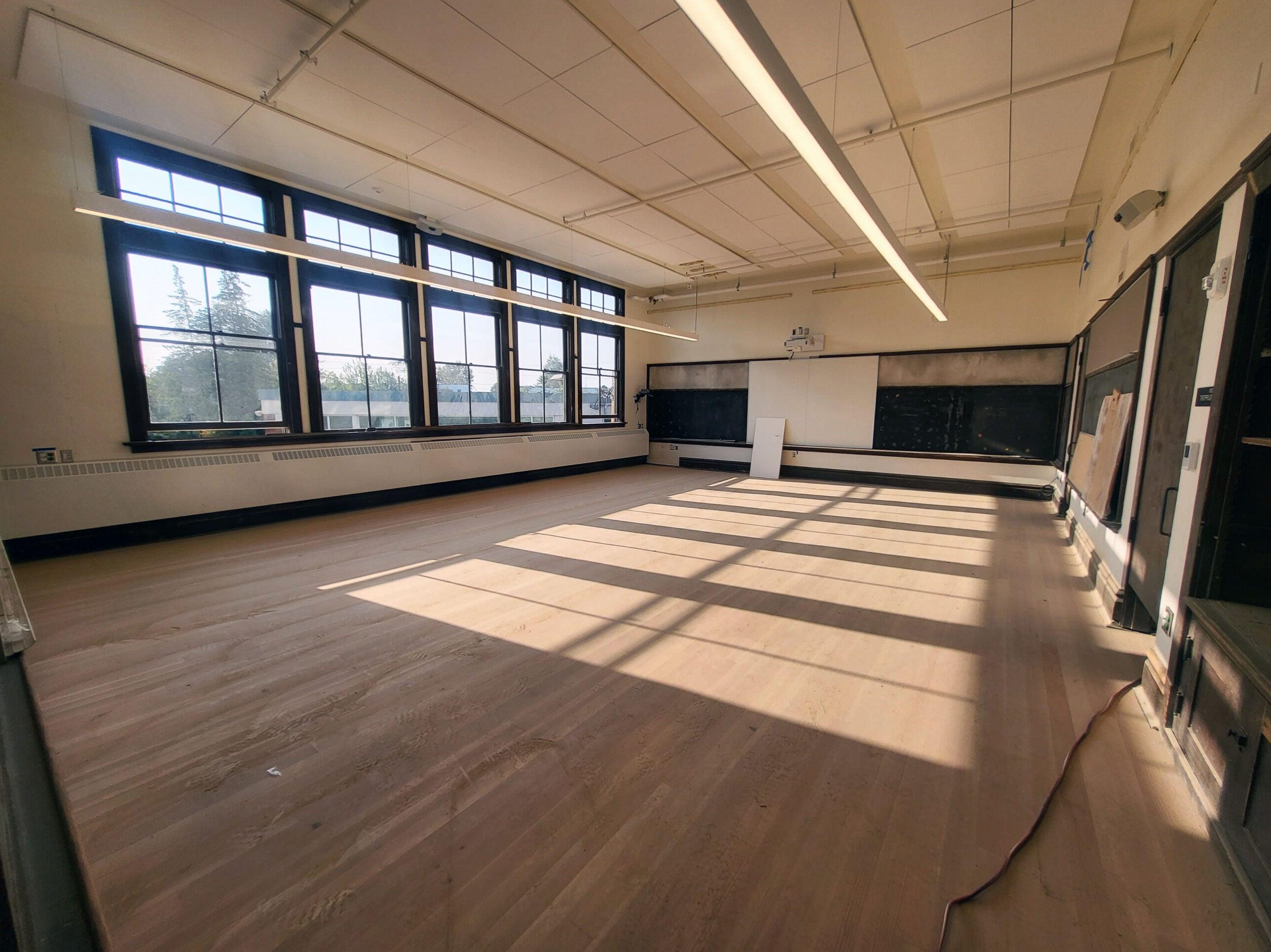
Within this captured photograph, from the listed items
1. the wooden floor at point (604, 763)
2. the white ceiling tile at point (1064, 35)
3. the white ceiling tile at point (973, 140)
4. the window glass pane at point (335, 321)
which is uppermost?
the white ceiling tile at point (973, 140)

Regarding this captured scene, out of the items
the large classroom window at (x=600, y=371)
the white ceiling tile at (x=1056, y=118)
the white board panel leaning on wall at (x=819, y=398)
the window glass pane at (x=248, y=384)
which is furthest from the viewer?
the large classroom window at (x=600, y=371)

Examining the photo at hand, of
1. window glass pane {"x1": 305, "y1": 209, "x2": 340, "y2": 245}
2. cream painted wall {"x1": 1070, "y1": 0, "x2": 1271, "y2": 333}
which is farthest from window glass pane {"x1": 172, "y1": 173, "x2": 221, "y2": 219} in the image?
cream painted wall {"x1": 1070, "y1": 0, "x2": 1271, "y2": 333}

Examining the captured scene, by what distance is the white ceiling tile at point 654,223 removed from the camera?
17.2ft

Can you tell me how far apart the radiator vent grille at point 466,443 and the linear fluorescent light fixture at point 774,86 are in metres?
5.17

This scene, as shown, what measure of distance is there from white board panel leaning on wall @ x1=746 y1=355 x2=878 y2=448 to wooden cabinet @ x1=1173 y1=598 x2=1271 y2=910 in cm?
615

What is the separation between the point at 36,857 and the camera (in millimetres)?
1269

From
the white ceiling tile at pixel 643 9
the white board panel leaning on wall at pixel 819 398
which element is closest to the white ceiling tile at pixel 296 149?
the white ceiling tile at pixel 643 9

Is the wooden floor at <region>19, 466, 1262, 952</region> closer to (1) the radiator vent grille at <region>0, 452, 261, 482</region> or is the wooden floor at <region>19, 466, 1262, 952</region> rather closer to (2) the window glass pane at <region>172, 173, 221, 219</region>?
(1) the radiator vent grille at <region>0, 452, 261, 482</region>

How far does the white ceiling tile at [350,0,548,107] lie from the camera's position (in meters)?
2.58

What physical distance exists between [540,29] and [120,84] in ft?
9.85

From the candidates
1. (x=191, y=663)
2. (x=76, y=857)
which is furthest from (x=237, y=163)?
(x=76, y=857)

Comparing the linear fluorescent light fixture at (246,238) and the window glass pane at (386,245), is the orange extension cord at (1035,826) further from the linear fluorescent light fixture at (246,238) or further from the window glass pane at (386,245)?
the window glass pane at (386,245)

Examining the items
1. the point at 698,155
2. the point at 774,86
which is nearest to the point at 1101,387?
the point at 698,155

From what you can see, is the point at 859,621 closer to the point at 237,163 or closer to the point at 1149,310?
the point at 1149,310
